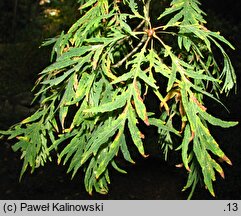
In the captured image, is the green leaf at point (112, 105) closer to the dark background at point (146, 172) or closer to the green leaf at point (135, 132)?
the green leaf at point (135, 132)

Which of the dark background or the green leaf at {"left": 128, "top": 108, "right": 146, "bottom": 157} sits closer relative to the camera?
the green leaf at {"left": 128, "top": 108, "right": 146, "bottom": 157}

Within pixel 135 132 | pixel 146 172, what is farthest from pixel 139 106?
pixel 146 172

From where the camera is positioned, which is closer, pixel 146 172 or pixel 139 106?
pixel 139 106

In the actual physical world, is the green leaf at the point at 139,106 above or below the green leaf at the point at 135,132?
above

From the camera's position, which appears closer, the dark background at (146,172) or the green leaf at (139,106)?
the green leaf at (139,106)

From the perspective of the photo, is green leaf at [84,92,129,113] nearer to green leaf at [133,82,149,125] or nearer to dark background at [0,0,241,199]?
green leaf at [133,82,149,125]

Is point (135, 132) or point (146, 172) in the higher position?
point (135, 132)

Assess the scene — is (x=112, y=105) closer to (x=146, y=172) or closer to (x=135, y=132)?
(x=135, y=132)

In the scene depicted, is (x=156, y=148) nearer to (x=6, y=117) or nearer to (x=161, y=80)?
(x=161, y=80)

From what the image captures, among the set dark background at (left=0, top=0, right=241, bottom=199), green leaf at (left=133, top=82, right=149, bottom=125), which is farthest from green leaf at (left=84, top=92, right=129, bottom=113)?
dark background at (left=0, top=0, right=241, bottom=199)

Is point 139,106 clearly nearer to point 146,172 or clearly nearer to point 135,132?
point 135,132

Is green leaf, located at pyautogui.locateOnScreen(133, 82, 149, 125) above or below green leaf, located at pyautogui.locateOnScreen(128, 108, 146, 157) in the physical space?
above

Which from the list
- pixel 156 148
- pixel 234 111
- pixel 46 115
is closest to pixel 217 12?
pixel 234 111

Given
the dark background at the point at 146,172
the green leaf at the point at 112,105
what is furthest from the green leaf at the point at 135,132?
the dark background at the point at 146,172
